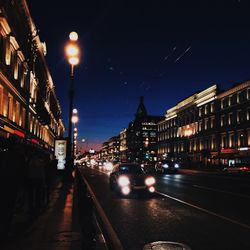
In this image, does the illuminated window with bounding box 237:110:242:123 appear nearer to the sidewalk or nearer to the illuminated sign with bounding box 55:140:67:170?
the illuminated sign with bounding box 55:140:67:170

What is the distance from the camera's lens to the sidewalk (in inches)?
257

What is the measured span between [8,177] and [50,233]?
1821 mm

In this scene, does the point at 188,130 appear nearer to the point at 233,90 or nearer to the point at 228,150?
the point at 228,150

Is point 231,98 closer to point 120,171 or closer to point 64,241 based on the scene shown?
point 120,171

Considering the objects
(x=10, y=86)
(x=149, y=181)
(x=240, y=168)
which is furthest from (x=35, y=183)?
(x=240, y=168)

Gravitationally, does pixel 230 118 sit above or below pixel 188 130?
below

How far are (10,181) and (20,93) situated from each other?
93.6 ft

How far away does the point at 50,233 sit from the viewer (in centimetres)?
767

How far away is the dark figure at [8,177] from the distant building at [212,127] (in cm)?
5389

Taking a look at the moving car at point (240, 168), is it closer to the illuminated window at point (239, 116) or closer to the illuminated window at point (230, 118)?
the illuminated window at point (239, 116)

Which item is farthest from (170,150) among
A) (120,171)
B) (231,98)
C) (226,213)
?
(226,213)

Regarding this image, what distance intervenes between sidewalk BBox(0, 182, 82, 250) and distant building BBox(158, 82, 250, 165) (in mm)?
50938

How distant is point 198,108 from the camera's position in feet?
259

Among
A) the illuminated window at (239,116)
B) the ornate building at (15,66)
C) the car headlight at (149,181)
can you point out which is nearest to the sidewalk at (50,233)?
the car headlight at (149,181)
